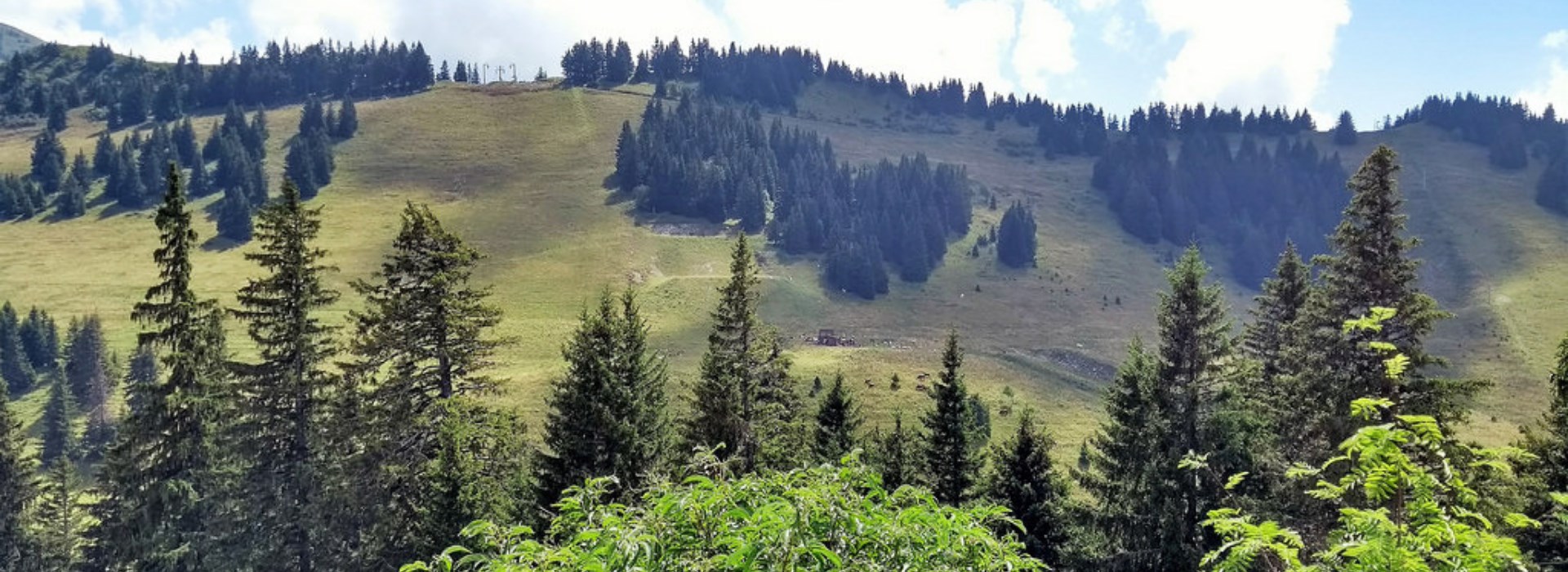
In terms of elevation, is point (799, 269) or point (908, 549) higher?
point (908, 549)

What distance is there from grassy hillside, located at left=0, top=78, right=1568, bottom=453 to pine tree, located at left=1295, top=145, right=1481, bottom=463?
5105 centimetres

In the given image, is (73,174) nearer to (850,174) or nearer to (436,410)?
(850,174)

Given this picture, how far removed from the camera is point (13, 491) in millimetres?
36938

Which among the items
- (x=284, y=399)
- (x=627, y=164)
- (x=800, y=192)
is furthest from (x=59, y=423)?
(x=800, y=192)

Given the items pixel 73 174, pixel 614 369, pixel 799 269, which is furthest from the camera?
pixel 73 174

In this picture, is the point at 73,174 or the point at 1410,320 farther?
the point at 73,174

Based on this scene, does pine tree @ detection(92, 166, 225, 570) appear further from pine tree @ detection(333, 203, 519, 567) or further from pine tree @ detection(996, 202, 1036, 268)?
pine tree @ detection(996, 202, 1036, 268)

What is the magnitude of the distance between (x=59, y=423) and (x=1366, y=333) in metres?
102

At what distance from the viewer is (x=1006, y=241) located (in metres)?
150

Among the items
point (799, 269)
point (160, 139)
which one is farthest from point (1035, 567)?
point (160, 139)

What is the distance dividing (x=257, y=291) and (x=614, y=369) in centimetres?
1198

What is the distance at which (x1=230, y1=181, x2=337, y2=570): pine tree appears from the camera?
87.7 feet

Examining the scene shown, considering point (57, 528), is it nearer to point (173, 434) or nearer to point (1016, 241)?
point (173, 434)

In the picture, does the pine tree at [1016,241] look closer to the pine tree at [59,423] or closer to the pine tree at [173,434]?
the pine tree at [59,423]
